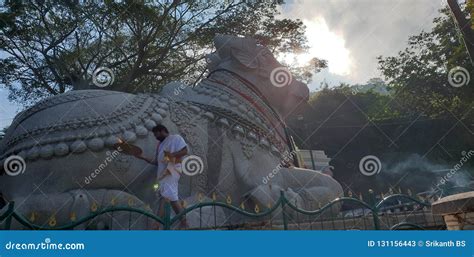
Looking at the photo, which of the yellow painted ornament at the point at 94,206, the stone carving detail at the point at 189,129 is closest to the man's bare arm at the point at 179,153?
the stone carving detail at the point at 189,129

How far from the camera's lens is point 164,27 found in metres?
13.1

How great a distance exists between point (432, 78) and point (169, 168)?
56.2ft

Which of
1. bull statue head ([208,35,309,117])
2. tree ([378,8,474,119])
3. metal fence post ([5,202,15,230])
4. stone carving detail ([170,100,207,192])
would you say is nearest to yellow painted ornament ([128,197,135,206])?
stone carving detail ([170,100,207,192])

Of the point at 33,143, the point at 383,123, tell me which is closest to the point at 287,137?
the point at 33,143

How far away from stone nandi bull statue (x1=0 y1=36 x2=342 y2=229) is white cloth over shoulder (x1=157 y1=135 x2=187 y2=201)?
0.91 ft

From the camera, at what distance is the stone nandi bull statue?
4.16 m

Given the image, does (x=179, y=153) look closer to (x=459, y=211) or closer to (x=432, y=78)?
(x=459, y=211)

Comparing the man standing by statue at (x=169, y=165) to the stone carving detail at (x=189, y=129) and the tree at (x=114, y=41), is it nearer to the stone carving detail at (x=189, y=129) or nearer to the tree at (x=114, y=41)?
the stone carving detail at (x=189, y=129)

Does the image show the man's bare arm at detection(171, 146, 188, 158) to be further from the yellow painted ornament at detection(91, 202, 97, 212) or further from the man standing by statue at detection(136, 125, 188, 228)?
the yellow painted ornament at detection(91, 202, 97, 212)

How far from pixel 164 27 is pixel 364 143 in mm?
15635

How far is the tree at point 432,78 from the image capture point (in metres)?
16.6

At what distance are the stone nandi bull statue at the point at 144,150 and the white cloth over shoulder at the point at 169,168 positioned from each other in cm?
28

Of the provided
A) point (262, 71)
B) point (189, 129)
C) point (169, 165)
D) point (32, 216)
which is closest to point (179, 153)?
point (169, 165)

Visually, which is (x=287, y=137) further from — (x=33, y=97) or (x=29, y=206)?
(x=33, y=97)
